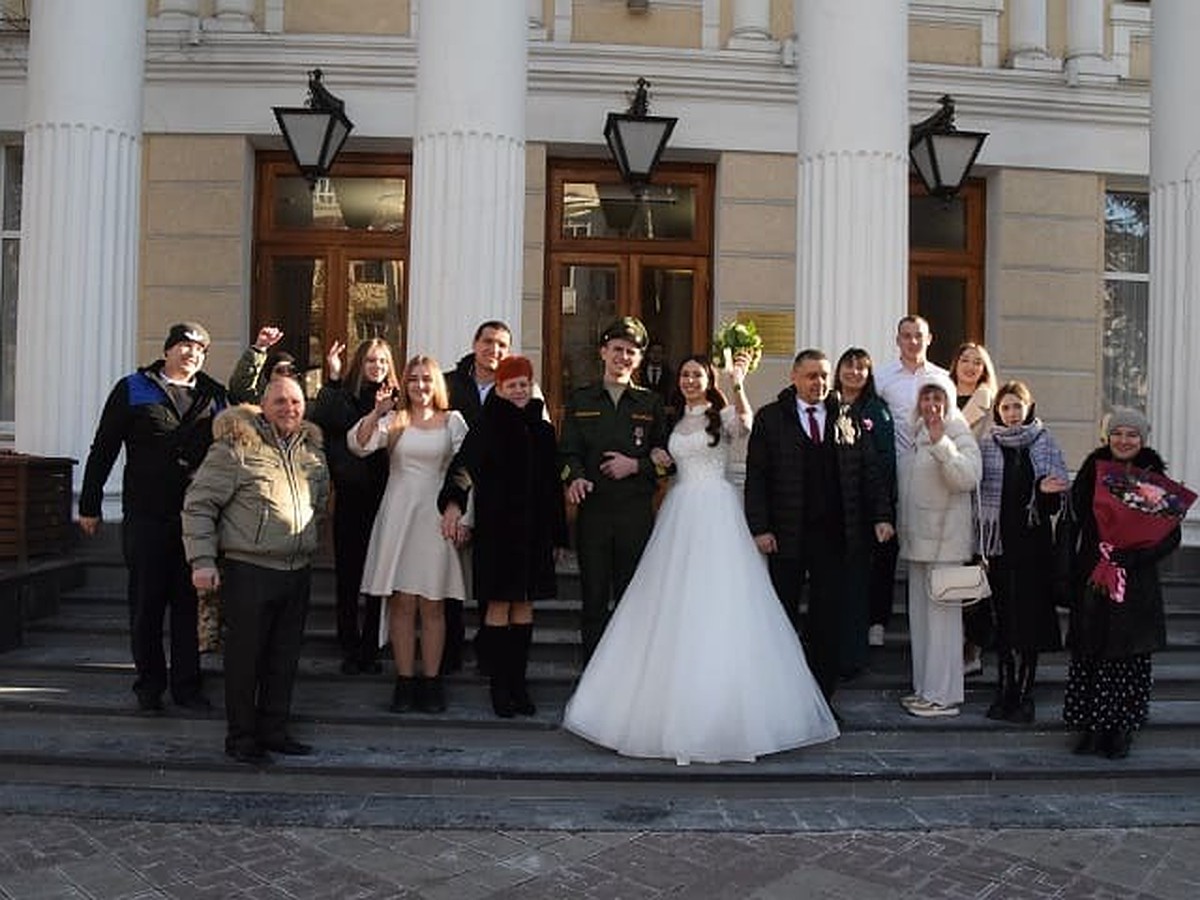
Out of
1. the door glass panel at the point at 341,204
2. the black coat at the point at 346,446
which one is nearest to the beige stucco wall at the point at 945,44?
the door glass panel at the point at 341,204

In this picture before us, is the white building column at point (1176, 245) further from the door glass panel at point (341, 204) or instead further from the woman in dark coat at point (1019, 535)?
the door glass panel at point (341, 204)

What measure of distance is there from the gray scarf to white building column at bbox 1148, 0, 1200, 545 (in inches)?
114

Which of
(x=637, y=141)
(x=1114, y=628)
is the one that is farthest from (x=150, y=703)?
(x=637, y=141)

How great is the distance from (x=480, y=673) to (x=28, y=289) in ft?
14.3

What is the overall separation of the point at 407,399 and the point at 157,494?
4.36 feet

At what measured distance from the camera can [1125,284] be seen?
35.0ft

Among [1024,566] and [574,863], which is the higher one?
[1024,566]

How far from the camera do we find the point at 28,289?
764 cm

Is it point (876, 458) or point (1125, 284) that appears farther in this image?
point (1125, 284)

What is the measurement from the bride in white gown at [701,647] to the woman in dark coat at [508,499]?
0.48 metres

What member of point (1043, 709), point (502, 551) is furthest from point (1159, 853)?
point (502, 551)

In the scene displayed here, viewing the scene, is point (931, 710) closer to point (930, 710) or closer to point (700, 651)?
point (930, 710)

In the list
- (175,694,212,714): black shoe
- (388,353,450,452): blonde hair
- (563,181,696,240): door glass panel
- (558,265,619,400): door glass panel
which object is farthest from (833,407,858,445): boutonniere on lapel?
(563,181,696,240): door glass panel

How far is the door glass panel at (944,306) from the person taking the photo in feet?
34.4
